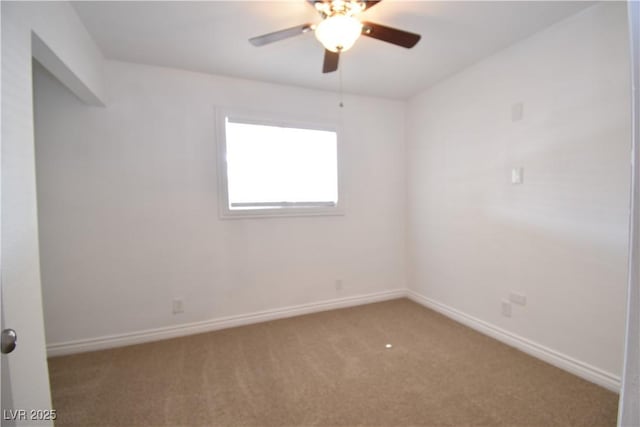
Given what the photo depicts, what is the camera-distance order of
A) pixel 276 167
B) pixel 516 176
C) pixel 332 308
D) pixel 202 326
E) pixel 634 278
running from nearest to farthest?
pixel 634 278 < pixel 516 176 < pixel 202 326 < pixel 276 167 < pixel 332 308

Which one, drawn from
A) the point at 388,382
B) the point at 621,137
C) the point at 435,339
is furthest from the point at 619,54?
the point at 388,382

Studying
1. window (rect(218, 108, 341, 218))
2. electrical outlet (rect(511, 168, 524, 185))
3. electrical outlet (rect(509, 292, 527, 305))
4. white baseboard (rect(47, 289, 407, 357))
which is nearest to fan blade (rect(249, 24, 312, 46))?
window (rect(218, 108, 341, 218))

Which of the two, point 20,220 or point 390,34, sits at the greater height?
point 390,34

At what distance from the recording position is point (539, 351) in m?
2.15

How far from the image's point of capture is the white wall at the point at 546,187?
176 centimetres

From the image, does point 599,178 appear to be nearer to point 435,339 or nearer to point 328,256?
point 435,339

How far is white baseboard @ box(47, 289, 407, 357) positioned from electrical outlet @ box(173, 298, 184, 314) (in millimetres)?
139

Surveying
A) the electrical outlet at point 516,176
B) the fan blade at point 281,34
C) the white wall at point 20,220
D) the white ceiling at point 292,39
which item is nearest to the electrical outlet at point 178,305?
the white wall at point 20,220

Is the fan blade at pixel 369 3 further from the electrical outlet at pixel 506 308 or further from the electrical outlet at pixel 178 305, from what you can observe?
the electrical outlet at pixel 178 305

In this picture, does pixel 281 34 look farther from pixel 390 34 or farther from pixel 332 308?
pixel 332 308

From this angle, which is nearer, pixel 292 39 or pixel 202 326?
pixel 292 39

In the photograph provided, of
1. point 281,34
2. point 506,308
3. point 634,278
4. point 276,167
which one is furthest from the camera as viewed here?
point 276,167

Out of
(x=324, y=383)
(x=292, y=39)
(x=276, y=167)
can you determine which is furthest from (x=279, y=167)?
(x=324, y=383)

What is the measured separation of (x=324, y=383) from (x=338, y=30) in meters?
2.17
